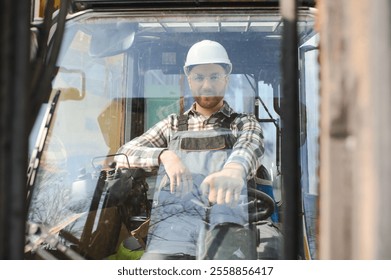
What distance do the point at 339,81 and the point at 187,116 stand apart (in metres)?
1.34

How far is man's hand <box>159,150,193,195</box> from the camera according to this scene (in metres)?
1.83

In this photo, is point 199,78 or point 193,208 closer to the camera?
point 193,208

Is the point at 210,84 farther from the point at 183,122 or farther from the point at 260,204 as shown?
the point at 260,204

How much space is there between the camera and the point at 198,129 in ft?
6.57

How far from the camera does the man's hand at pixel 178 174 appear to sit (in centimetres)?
183

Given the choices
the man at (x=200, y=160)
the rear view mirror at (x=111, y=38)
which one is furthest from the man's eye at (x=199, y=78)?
the rear view mirror at (x=111, y=38)

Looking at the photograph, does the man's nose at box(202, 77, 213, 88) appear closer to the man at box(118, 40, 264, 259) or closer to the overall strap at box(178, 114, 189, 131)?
the man at box(118, 40, 264, 259)

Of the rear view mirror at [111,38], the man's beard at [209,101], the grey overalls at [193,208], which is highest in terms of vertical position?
the rear view mirror at [111,38]

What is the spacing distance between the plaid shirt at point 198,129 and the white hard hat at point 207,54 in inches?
6.8

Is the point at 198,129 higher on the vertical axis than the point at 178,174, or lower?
higher

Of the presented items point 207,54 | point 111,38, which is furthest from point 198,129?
point 111,38

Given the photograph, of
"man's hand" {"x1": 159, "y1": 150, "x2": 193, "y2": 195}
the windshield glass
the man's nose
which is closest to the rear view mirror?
the windshield glass

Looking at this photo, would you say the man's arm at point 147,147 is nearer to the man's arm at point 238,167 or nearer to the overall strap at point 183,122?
the overall strap at point 183,122

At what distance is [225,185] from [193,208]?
16 centimetres
